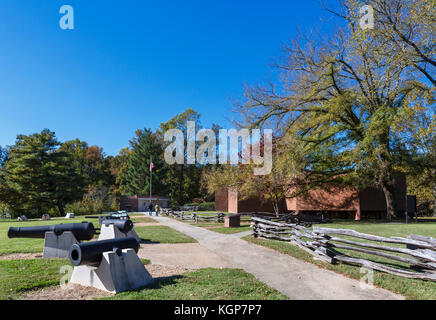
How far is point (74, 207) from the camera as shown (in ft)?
124

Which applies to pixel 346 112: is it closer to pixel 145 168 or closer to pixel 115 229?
pixel 115 229

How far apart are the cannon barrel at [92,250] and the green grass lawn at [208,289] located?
0.79 meters

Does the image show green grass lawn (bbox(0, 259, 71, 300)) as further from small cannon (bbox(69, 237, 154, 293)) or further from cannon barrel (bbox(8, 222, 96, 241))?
A: cannon barrel (bbox(8, 222, 96, 241))

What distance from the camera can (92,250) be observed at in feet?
17.4

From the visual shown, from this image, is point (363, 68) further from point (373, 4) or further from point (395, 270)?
point (395, 270)

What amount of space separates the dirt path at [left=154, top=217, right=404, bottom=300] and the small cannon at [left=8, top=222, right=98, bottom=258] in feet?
13.4

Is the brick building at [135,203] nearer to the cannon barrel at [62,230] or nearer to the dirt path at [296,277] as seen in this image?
the cannon barrel at [62,230]

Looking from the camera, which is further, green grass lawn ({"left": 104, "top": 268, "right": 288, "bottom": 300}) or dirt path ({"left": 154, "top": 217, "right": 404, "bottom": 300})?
dirt path ({"left": 154, "top": 217, "right": 404, "bottom": 300})

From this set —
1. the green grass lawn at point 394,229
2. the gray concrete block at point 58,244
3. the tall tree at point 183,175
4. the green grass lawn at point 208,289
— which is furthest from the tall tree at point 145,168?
the green grass lawn at point 208,289

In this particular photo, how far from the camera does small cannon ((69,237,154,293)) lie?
5.20 m

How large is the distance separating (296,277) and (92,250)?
4125mm

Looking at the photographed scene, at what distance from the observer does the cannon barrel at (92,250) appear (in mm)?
5102

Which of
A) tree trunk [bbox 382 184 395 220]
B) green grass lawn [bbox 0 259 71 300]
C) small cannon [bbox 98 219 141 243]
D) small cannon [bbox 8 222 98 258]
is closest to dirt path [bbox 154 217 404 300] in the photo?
small cannon [bbox 98 219 141 243]

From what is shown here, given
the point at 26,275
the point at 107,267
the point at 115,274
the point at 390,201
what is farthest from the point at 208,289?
the point at 390,201
